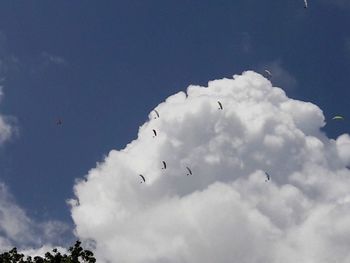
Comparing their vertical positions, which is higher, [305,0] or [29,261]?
[29,261]

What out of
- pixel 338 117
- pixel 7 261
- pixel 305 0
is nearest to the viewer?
pixel 305 0

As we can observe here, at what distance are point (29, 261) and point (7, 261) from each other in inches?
103

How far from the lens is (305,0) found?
1384 inches

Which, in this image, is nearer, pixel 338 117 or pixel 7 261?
pixel 338 117

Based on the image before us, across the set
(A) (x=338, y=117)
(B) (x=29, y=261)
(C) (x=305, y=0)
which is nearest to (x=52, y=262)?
(B) (x=29, y=261)

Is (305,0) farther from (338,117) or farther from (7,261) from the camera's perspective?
(7,261)

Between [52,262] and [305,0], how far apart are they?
47541mm

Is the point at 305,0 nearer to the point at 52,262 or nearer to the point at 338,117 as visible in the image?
the point at 338,117

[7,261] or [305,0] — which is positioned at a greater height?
[7,261]

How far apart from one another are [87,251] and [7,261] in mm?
9828

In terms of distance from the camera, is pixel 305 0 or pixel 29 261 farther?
pixel 29 261

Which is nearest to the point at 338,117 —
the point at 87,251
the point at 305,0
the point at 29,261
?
the point at 305,0

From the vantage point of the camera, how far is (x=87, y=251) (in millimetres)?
68375

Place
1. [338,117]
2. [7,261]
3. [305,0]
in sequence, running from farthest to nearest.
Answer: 1. [7,261]
2. [338,117]
3. [305,0]
